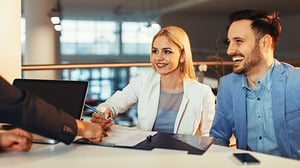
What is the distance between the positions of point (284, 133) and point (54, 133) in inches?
39.7

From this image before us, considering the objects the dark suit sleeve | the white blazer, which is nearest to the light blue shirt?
the white blazer

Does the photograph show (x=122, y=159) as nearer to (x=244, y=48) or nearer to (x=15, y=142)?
(x=15, y=142)

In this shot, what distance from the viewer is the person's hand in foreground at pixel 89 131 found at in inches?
53.4

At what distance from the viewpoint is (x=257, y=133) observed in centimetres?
170

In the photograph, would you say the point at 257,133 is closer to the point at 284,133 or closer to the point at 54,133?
the point at 284,133

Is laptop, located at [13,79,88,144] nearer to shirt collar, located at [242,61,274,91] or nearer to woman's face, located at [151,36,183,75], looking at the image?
woman's face, located at [151,36,183,75]

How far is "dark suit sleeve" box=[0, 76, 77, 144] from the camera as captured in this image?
1.09 metres

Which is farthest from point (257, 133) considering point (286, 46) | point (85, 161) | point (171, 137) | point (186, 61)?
point (286, 46)

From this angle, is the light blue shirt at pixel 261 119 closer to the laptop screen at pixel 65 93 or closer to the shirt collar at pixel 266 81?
the shirt collar at pixel 266 81

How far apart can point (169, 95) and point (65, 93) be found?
71 centimetres

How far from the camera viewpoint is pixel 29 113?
112 cm

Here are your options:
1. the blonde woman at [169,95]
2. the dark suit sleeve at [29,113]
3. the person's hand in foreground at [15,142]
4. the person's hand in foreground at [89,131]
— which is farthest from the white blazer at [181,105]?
the dark suit sleeve at [29,113]

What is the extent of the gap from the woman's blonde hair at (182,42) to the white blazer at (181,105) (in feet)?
0.33

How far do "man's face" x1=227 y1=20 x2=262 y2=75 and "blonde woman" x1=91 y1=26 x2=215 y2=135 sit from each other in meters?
0.39
